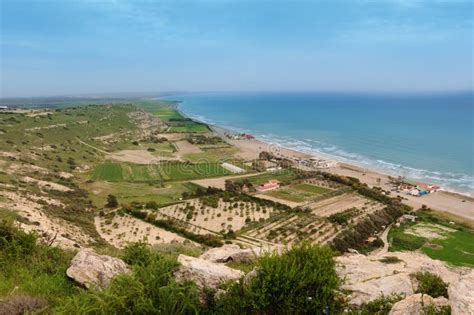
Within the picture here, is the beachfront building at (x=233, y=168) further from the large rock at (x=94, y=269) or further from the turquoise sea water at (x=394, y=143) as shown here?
the large rock at (x=94, y=269)

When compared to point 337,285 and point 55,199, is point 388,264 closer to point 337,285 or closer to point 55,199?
point 337,285

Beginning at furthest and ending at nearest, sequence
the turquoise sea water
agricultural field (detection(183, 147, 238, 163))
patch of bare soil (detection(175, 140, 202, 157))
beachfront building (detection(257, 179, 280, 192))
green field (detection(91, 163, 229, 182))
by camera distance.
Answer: patch of bare soil (detection(175, 140, 202, 157)) → agricultural field (detection(183, 147, 238, 163)) → the turquoise sea water → green field (detection(91, 163, 229, 182)) → beachfront building (detection(257, 179, 280, 192))

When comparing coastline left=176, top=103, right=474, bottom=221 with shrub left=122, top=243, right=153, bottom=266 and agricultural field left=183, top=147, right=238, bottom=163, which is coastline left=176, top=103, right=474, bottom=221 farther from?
shrub left=122, top=243, right=153, bottom=266

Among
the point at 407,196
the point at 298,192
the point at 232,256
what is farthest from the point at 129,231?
the point at 407,196

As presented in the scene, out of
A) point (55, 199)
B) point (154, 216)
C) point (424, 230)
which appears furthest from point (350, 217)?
point (55, 199)

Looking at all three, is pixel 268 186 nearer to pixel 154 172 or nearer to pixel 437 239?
pixel 154 172

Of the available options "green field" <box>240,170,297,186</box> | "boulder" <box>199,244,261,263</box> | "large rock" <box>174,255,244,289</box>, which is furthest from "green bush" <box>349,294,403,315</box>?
"green field" <box>240,170,297,186</box>
